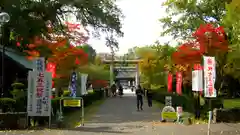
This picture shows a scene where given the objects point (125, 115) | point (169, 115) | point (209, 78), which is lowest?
point (125, 115)

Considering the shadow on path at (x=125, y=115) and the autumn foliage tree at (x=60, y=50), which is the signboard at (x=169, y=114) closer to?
the shadow on path at (x=125, y=115)

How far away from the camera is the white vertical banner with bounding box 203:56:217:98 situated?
1547 centimetres

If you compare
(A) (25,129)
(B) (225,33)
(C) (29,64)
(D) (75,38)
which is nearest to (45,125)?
(A) (25,129)

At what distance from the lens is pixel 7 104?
1553cm

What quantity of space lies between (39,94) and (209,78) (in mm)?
6920

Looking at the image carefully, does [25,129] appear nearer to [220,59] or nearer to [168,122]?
[168,122]

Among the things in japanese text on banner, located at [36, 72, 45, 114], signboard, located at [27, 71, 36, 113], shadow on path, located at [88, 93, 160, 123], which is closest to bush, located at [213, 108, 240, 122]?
shadow on path, located at [88, 93, 160, 123]

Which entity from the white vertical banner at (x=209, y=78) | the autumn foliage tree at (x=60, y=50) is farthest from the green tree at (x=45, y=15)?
the white vertical banner at (x=209, y=78)

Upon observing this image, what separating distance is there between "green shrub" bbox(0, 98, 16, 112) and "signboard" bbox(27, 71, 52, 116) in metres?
1.13

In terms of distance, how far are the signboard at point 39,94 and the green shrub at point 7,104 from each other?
44.3 inches

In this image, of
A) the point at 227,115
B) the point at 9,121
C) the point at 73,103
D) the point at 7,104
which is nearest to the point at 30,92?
the point at 7,104

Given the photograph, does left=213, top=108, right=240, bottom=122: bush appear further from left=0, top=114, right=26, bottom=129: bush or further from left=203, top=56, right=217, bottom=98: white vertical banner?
left=0, top=114, right=26, bottom=129: bush

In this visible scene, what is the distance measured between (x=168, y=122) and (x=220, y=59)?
7.55 meters

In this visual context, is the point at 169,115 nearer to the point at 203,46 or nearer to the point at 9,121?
the point at 203,46
